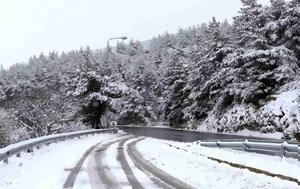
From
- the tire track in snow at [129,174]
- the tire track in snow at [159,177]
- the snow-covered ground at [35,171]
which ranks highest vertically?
the snow-covered ground at [35,171]

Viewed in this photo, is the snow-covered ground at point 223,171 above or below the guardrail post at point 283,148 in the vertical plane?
below

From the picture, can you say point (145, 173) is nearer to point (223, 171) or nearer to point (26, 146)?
point (223, 171)

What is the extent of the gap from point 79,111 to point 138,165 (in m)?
41.6

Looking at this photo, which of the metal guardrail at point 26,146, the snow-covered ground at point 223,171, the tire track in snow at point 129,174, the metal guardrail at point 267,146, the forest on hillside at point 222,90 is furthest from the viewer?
the forest on hillside at point 222,90

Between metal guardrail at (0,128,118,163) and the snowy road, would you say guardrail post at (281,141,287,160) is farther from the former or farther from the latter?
metal guardrail at (0,128,118,163)

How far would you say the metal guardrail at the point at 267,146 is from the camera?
1460 cm

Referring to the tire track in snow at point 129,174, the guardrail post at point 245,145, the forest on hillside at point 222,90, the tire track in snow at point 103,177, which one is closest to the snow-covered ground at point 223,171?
the guardrail post at point 245,145

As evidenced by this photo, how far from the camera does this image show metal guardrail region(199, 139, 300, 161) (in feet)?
47.9

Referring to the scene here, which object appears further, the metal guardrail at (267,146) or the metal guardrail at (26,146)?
the metal guardrail at (267,146)

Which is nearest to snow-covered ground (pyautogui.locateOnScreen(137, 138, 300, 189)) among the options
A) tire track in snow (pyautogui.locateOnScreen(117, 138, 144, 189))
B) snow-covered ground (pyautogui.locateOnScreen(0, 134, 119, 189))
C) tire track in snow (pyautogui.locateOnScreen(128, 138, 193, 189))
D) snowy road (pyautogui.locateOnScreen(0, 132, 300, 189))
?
snowy road (pyautogui.locateOnScreen(0, 132, 300, 189))

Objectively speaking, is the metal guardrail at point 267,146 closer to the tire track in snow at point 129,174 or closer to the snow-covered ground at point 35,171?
the tire track in snow at point 129,174

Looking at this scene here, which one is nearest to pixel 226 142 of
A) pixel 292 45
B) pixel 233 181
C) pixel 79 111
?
pixel 233 181

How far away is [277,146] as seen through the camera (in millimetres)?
15508

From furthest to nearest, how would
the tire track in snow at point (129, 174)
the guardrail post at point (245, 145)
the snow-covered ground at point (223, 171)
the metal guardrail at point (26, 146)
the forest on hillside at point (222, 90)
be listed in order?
the forest on hillside at point (222, 90)
the guardrail post at point (245, 145)
the metal guardrail at point (26, 146)
the tire track in snow at point (129, 174)
the snow-covered ground at point (223, 171)
